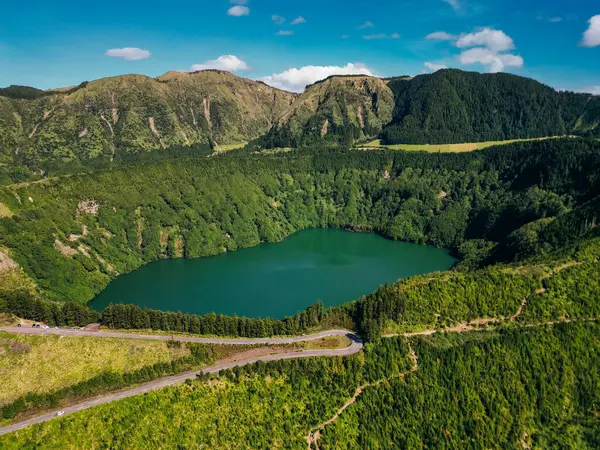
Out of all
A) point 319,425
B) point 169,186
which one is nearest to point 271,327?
point 319,425

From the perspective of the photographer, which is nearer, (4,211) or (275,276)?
(4,211)

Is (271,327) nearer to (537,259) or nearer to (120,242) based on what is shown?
(537,259)

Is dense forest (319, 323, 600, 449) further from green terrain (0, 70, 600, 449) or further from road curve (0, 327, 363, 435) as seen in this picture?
road curve (0, 327, 363, 435)

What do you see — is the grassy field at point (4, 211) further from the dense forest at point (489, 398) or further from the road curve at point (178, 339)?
the dense forest at point (489, 398)

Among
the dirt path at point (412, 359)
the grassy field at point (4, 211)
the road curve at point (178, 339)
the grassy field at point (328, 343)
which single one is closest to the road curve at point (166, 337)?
the road curve at point (178, 339)

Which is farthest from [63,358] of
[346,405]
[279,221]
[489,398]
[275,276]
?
[279,221]

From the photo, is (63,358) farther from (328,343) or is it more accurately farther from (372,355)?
(372,355)
